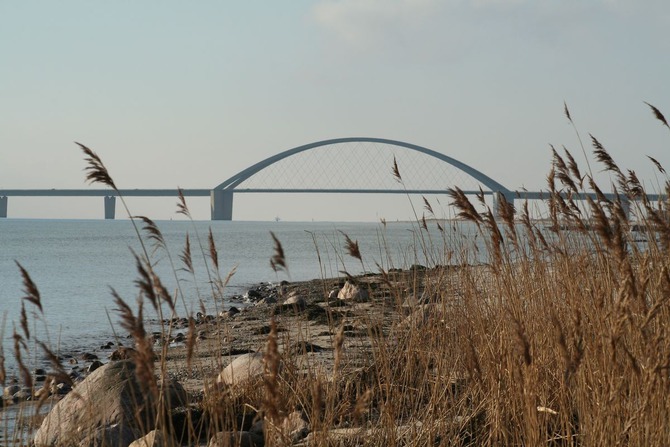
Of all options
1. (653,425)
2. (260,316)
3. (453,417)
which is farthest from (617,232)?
(260,316)

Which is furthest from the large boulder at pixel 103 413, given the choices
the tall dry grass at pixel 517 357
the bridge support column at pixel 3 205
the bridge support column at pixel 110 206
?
the bridge support column at pixel 3 205

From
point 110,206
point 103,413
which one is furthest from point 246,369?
point 110,206

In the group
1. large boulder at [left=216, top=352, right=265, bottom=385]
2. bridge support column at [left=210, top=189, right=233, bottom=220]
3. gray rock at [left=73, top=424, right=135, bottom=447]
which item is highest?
bridge support column at [left=210, top=189, right=233, bottom=220]

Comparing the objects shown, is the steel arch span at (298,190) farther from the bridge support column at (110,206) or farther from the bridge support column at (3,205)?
the bridge support column at (3,205)

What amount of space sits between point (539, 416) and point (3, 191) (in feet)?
282

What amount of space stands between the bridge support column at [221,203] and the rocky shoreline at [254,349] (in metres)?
67.0

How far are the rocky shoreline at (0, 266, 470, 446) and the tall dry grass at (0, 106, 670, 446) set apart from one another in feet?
0.21

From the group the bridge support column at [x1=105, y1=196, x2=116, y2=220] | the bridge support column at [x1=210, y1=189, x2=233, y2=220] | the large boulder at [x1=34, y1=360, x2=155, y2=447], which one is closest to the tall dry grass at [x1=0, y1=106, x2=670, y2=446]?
the large boulder at [x1=34, y1=360, x2=155, y2=447]

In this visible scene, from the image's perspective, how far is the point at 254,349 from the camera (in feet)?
23.9

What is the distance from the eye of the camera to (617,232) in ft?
6.87

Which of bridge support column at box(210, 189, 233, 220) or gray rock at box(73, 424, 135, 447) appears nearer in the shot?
gray rock at box(73, 424, 135, 447)

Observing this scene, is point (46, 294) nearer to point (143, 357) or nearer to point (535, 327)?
point (535, 327)

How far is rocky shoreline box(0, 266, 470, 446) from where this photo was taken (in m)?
2.83

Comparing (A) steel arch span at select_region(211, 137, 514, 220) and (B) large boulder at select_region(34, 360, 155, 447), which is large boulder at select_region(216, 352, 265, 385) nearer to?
(B) large boulder at select_region(34, 360, 155, 447)
